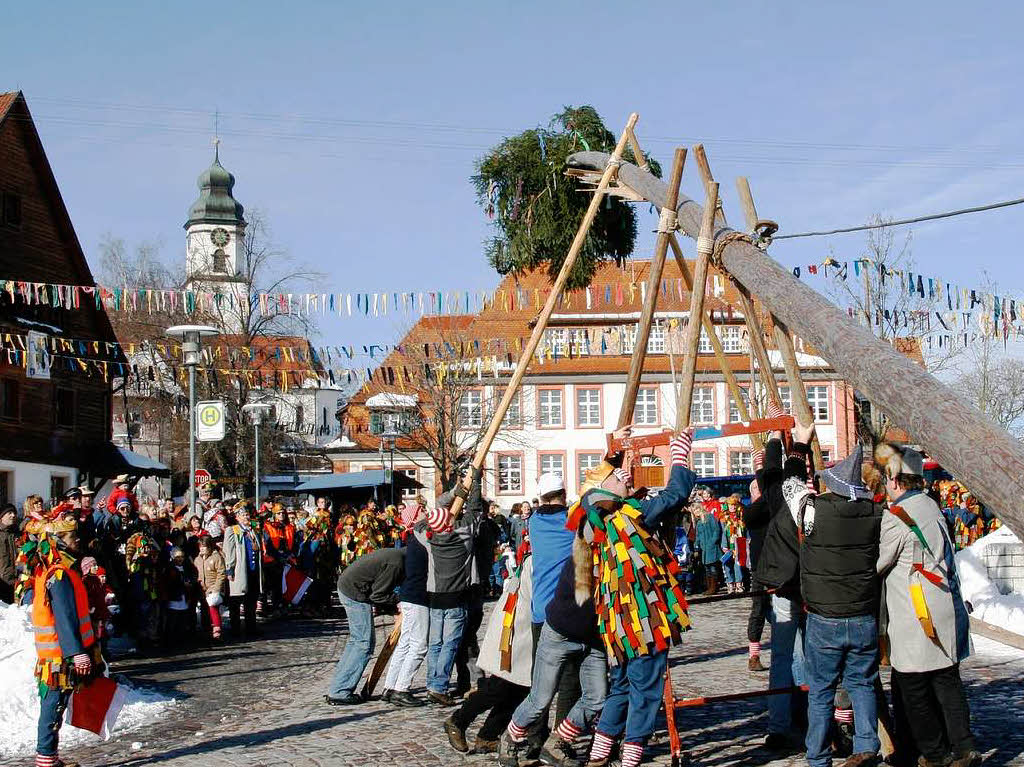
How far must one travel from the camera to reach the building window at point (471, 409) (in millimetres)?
55094

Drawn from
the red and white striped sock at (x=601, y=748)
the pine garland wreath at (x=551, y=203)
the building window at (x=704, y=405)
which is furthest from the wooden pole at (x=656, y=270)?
the building window at (x=704, y=405)

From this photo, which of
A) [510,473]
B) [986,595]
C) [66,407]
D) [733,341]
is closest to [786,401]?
[733,341]

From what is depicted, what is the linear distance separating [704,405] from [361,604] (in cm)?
4529

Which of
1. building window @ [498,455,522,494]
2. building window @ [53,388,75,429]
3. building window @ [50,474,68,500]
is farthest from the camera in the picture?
building window @ [498,455,522,494]

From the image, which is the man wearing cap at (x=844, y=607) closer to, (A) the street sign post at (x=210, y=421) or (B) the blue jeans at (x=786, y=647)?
(B) the blue jeans at (x=786, y=647)

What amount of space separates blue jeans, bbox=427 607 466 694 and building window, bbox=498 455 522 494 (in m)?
48.8

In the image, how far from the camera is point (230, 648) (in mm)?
16500

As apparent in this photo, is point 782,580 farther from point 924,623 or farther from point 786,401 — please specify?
point 786,401

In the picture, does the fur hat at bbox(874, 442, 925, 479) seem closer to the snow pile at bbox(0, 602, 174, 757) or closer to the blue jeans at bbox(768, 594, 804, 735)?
the blue jeans at bbox(768, 594, 804, 735)

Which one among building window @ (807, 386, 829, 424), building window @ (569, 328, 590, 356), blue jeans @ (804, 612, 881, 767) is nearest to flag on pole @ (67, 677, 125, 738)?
blue jeans @ (804, 612, 881, 767)

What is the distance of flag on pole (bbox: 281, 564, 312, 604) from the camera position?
2039 cm

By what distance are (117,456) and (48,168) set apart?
904cm

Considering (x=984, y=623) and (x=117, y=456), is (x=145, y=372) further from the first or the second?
(x=984, y=623)

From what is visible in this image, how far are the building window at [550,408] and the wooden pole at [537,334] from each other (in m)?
46.6
